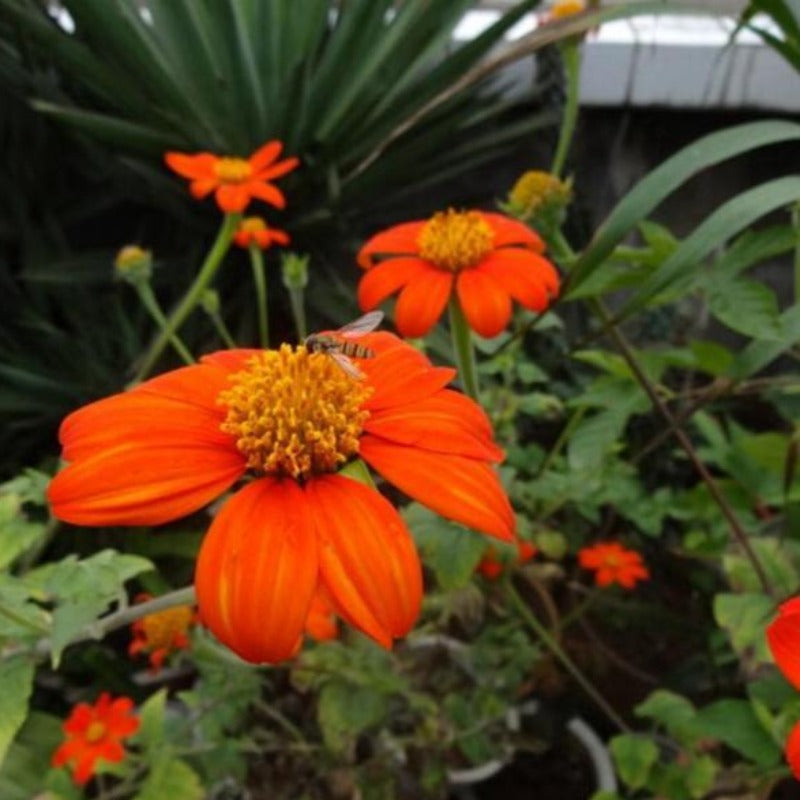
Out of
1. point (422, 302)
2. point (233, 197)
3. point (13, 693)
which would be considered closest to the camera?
point (13, 693)

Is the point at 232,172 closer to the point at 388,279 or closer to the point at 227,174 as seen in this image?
the point at 227,174

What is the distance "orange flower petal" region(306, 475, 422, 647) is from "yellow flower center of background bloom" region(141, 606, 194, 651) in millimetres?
457

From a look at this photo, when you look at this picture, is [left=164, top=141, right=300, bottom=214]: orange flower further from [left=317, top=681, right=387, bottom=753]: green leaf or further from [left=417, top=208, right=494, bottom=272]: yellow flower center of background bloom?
[left=317, top=681, right=387, bottom=753]: green leaf

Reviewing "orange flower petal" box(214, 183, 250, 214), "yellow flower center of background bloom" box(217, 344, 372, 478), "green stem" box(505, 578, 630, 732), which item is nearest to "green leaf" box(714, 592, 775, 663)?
"green stem" box(505, 578, 630, 732)

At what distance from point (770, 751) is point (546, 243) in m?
0.41

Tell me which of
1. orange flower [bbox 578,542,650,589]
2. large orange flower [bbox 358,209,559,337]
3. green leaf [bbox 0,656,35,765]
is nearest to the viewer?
green leaf [bbox 0,656,35,765]

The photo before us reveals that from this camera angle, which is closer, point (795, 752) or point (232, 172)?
point (795, 752)

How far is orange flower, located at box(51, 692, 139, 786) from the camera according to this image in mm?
790

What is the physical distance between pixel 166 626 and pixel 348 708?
16 cm

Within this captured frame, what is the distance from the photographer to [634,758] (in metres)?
0.87

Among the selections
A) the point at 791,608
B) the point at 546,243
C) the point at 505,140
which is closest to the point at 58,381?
the point at 505,140

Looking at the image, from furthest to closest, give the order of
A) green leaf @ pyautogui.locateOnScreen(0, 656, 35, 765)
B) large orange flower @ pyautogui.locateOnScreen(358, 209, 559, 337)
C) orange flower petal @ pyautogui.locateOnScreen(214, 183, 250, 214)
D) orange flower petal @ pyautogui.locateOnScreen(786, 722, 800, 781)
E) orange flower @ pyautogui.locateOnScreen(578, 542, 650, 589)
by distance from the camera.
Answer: orange flower @ pyautogui.locateOnScreen(578, 542, 650, 589) < orange flower petal @ pyautogui.locateOnScreen(214, 183, 250, 214) < large orange flower @ pyautogui.locateOnScreen(358, 209, 559, 337) < green leaf @ pyautogui.locateOnScreen(0, 656, 35, 765) < orange flower petal @ pyautogui.locateOnScreen(786, 722, 800, 781)

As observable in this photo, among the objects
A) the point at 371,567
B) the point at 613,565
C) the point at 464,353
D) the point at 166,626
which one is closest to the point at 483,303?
the point at 464,353

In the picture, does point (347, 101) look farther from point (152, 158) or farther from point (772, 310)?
point (772, 310)
